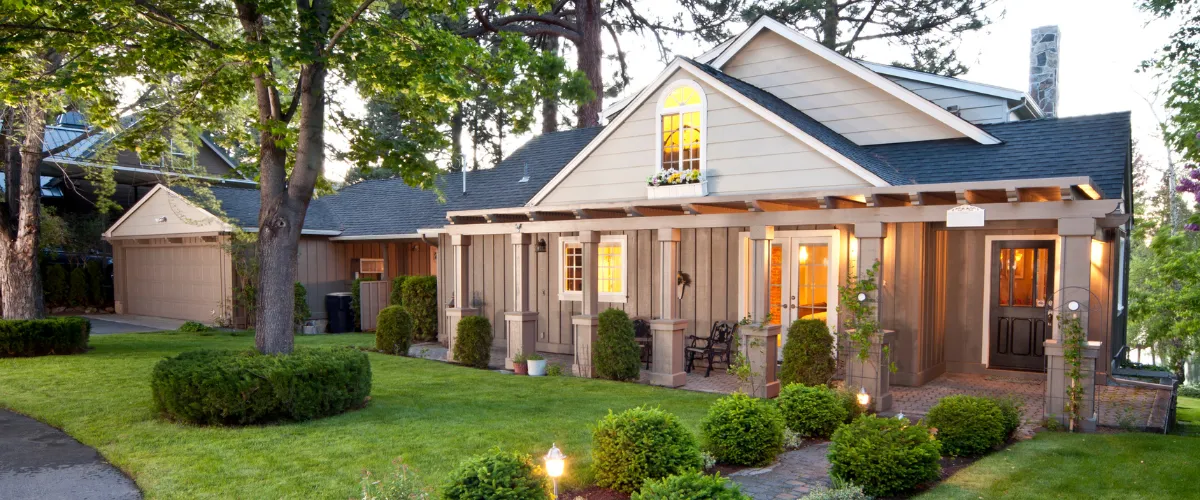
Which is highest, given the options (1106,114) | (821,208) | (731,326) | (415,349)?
(1106,114)

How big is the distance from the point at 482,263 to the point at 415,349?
2.12 m

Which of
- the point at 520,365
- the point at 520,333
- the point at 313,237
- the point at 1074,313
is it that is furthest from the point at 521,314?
the point at 313,237

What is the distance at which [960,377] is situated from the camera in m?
10.1

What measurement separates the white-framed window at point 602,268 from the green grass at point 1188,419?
24.8 ft

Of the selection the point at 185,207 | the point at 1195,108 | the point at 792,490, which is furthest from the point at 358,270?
the point at 1195,108

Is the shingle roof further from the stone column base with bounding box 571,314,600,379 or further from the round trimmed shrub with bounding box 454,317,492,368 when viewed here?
the round trimmed shrub with bounding box 454,317,492,368

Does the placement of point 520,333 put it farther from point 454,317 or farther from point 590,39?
point 590,39

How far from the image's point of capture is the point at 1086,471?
5461 mm

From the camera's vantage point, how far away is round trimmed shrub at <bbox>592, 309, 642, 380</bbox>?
394 inches

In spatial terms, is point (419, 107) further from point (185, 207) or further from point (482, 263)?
point (185, 207)

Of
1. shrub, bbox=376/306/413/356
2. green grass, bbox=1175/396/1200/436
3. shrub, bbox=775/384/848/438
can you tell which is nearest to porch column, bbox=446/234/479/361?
shrub, bbox=376/306/413/356

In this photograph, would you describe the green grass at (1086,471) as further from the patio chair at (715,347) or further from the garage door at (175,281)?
the garage door at (175,281)

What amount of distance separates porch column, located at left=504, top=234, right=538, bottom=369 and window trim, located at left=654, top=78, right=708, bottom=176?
95.4 inches

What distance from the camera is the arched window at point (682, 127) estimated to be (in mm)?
10562
